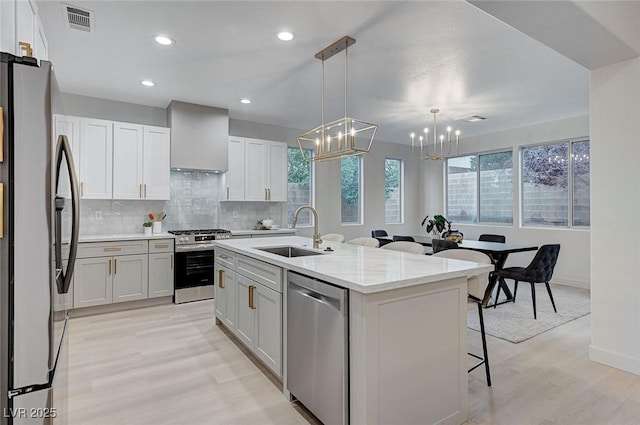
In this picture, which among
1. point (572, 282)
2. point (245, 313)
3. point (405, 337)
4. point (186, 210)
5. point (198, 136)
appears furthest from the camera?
point (572, 282)

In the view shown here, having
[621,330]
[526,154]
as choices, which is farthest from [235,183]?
[526,154]

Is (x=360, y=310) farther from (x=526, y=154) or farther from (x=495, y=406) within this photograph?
(x=526, y=154)

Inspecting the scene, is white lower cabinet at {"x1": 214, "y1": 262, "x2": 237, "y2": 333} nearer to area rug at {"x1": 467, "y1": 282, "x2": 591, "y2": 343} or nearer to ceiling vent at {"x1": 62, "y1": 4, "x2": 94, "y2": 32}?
ceiling vent at {"x1": 62, "y1": 4, "x2": 94, "y2": 32}

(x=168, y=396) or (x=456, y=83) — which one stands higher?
(x=456, y=83)

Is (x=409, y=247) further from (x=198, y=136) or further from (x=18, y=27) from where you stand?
(x=198, y=136)

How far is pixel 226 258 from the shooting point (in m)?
3.44

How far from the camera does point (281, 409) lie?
221cm

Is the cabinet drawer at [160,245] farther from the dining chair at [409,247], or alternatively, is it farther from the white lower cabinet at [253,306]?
the dining chair at [409,247]

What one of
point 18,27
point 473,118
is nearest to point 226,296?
point 18,27

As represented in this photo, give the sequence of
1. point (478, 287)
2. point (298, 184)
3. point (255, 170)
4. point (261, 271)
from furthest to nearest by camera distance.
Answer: point (298, 184) → point (255, 170) → point (261, 271) → point (478, 287)

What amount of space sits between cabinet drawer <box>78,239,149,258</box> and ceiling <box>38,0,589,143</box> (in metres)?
1.90

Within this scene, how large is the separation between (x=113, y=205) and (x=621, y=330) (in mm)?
5693

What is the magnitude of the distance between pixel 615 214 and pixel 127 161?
5240 mm

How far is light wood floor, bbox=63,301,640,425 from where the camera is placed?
214 centimetres
